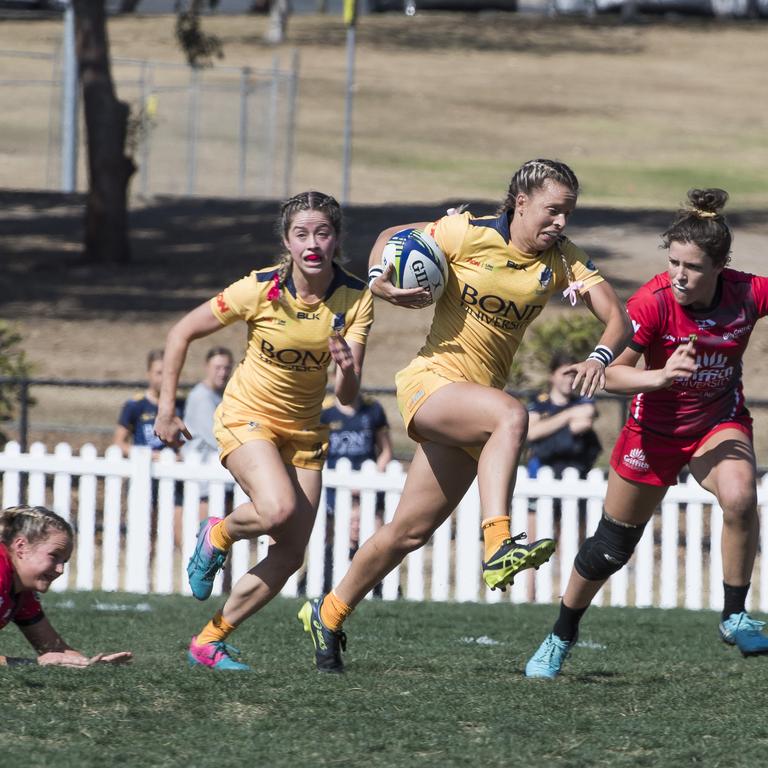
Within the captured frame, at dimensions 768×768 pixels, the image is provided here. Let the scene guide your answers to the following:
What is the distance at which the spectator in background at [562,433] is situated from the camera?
11492mm

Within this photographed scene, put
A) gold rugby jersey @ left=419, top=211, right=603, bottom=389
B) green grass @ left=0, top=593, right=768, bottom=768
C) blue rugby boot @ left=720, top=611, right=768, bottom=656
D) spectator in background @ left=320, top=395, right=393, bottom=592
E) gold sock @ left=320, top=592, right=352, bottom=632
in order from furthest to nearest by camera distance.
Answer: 1. spectator in background @ left=320, top=395, right=393, bottom=592
2. blue rugby boot @ left=720, top=611, right=768, bottom=656
3. gold sock @ left=320, top=592, right=352, bottom=632
4. gold rugby jersey @ left=419, top=211, right=603, bottom=389
5. green grass @ left=0, top=593, right=768, bottom=768

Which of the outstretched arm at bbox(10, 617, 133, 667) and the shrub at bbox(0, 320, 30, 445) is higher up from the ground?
the outstretched arm at bbox(10, 617, 133, 667)

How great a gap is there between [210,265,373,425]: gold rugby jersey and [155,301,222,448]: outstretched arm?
0.06 m

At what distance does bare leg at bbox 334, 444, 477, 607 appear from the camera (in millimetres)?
6039

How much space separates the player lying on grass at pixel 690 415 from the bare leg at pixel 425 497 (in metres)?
0.71

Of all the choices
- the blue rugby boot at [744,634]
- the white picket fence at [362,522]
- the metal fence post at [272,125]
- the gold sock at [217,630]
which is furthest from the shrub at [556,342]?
the metal fence post at [272,125]

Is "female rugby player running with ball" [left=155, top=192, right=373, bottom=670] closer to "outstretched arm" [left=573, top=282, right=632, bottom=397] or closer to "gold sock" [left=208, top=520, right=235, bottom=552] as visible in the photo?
"gold sock" [left=208, top=520, right=235, bottom=552]

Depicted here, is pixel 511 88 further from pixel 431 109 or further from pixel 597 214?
pixel 597 214

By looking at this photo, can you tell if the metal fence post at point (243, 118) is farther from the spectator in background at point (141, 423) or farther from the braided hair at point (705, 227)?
the braided hair at point (705, 227)

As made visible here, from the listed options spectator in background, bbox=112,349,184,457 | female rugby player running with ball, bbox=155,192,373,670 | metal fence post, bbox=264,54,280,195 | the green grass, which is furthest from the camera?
metal fence post, bbox=264,54,280,195

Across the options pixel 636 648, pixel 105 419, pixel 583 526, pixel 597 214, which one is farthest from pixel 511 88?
pixel 636 648

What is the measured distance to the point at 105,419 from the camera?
57.3ft

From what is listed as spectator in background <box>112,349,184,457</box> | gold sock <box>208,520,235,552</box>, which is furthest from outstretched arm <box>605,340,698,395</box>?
spectator in background <box>112,349,184,457</box>

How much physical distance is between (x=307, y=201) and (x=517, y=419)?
1357 millimetres
